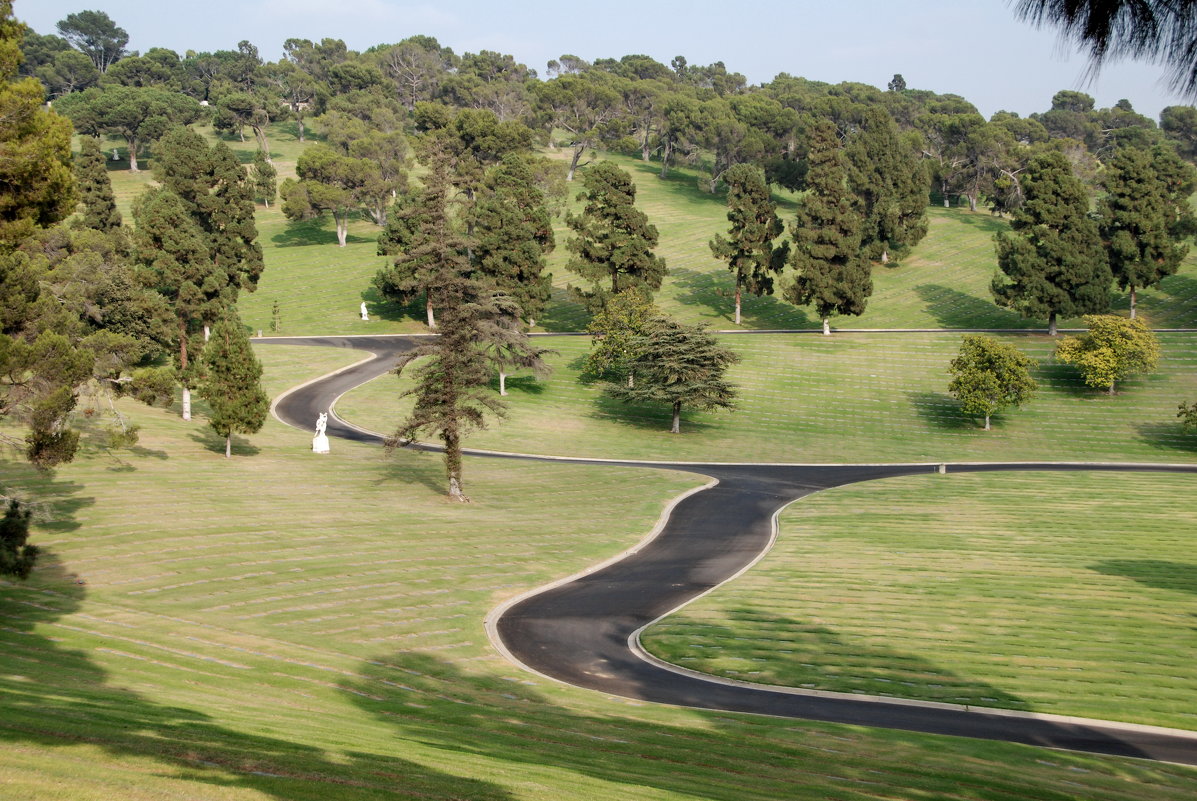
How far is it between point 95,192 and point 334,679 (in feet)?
227

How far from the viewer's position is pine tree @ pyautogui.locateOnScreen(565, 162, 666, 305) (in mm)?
78062

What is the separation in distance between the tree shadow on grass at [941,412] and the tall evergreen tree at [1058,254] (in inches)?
530

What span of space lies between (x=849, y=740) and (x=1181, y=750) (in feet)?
22.2

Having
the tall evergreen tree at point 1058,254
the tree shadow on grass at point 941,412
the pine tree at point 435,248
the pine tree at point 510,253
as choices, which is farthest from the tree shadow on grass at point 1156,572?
the pine tree at point 510,253

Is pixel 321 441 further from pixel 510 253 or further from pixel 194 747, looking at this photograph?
pixel 194 747

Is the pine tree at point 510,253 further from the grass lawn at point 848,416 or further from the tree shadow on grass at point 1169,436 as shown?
the tree shadow on grass at point 1169,436

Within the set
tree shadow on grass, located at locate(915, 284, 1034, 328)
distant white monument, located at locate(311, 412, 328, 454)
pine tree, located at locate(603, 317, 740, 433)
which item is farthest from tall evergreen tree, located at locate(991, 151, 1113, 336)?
distant white monument, located at locate(311, 412, 328, 454)

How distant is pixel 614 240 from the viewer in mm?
78375

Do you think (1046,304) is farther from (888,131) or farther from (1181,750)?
(1181,750)

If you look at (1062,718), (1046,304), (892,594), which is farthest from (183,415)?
(1046,304)

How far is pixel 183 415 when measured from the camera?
54.5m

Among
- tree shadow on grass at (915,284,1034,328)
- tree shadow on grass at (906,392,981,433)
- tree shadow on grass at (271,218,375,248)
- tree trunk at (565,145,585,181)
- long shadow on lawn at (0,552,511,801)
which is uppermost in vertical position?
tree trunk at (565,145,585,181)

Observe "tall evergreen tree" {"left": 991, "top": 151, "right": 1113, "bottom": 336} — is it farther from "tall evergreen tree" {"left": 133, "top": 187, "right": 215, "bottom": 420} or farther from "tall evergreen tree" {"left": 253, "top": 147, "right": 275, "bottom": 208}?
"tall evergreen tree" {"left": 253, "top": 147, "right": 275, "bottom": 208}

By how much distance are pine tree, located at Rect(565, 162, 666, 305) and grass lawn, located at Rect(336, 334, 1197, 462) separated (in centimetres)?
747
